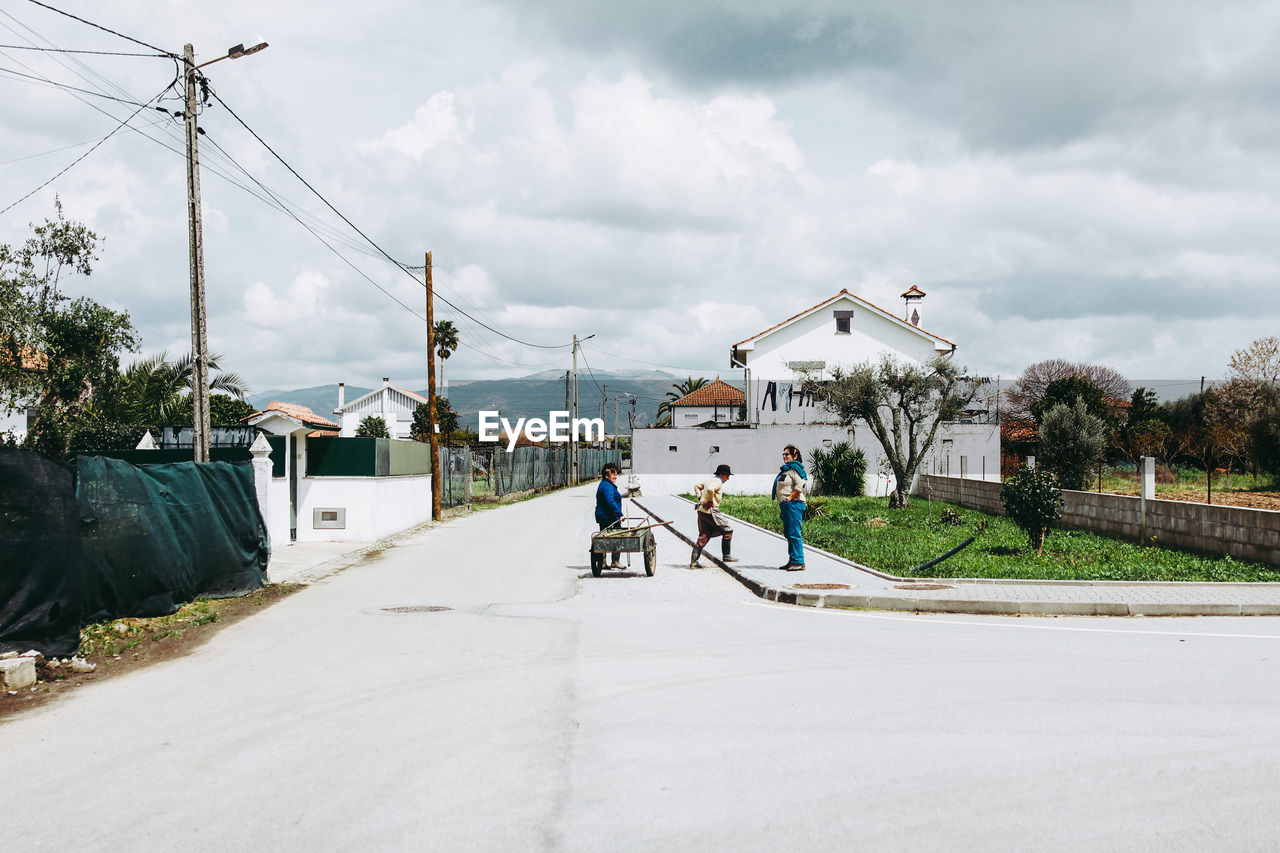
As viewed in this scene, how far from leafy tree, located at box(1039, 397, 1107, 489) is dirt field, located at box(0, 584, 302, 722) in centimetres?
3028

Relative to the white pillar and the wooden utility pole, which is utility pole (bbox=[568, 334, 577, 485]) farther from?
the white pillar

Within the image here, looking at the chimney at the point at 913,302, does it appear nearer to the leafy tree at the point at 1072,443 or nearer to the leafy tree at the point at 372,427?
the leafy tree at the point at 1072,443

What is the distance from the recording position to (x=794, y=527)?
47.5 feet

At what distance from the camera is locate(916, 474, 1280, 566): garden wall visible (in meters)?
14.9

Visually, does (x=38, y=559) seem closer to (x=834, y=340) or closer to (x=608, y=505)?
(x=608, y=505)

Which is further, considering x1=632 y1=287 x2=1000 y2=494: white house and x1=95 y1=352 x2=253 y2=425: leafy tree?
x1=632 y1=287 x2=1000 y2=494: white house

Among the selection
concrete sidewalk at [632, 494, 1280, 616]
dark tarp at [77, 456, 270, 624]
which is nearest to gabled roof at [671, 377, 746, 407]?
concrete sidewalk at [632, 494, 1280, 616]

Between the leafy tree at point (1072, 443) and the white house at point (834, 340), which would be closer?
the leafy tree at point (1072, 443)

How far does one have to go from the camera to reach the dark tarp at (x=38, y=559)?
8.45 meters

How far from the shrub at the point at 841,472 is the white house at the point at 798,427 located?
1416 millimetres

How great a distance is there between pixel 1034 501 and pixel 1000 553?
117 centimetres

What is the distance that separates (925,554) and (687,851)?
13.3 metres

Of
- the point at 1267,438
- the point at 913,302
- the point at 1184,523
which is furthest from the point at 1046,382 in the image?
the point at 1184,523

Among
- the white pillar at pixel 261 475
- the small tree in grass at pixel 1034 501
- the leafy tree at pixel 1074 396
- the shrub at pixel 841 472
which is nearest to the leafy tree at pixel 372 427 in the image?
the leafy tree at pixel 1074 396
